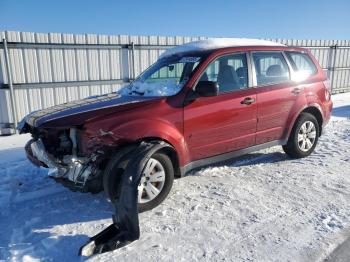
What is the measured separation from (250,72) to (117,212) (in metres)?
2.76

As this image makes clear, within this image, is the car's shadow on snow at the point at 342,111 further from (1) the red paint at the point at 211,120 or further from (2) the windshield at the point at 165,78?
(2) the windshield at the point at 165,78

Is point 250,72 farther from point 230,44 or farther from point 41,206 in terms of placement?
A: point 41,206

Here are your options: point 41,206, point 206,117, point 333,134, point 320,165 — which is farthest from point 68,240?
point 333,134

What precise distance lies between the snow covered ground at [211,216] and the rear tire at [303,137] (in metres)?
0.23

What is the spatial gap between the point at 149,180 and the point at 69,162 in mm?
897

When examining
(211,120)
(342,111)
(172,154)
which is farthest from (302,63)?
(342,111)

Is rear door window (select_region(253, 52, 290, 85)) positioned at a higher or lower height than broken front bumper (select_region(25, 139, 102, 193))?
higher

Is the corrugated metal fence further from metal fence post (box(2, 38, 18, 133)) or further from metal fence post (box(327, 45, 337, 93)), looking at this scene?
metal fence post (box(327, 45, 337, 93))

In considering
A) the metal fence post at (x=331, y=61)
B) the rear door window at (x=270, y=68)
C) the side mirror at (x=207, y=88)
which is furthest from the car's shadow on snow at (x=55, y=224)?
the metal fence post at (x=331, y=61)

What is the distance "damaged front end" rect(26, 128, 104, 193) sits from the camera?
3.34 meters

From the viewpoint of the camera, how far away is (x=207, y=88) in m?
3.92

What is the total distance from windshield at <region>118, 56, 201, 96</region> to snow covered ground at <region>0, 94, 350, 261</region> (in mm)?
1333

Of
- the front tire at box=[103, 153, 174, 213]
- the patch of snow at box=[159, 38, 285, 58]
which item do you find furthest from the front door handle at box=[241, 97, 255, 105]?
the front tire at box=[103, 153, 174, 213]

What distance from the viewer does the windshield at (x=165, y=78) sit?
4.12m
